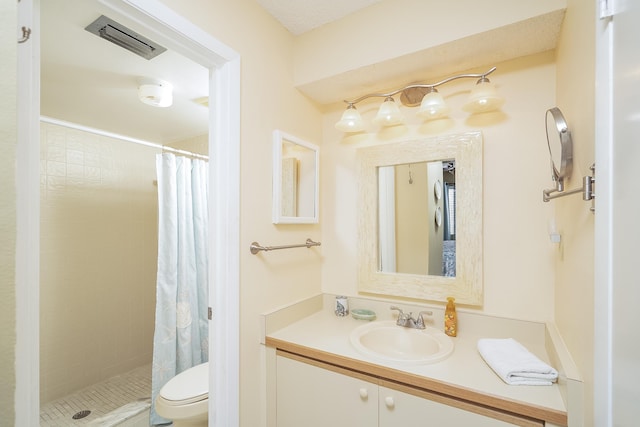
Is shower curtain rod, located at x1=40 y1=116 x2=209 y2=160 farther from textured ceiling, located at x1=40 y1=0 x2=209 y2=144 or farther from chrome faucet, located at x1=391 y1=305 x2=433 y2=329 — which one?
chrome faucet, located at x1=391 y1=305 x2=433 y2=329

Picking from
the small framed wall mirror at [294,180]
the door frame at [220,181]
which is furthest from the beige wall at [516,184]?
the door frame at [220,181]

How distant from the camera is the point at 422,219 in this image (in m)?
1.56

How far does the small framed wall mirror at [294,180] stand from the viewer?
58.0 inches

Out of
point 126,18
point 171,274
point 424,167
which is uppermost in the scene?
point 126,18

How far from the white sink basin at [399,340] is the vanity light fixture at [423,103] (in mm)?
1058

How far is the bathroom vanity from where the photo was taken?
91 cm

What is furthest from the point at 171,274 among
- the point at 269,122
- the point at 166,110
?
the point at 269,122

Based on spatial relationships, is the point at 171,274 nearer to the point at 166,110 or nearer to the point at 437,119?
the point at 166,110

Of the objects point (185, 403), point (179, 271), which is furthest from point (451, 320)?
point (179, 271)

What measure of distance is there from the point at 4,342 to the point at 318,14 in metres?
1.62

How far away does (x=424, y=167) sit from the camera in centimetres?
155

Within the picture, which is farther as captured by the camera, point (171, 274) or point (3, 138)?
point (171, 274)

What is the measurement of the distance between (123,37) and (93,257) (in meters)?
1.99

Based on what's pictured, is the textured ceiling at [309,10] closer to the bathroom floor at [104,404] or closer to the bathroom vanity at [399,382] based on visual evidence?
the bathroom vanity at [399,382]
